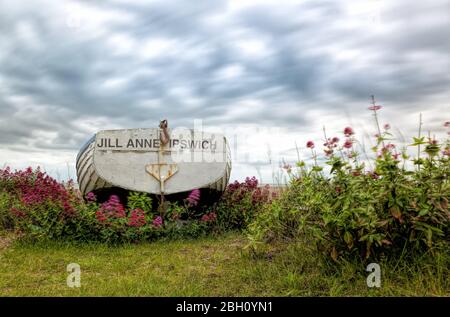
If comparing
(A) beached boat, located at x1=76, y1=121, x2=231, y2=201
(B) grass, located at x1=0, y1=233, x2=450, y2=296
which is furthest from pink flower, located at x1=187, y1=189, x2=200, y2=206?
(B) grass, located at x1=0, y1=233, x2=450, y2=296

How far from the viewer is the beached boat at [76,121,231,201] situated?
247 inches

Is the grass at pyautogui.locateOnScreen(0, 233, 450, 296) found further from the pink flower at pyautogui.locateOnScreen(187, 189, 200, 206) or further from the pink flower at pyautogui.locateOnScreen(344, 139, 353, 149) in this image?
the pink flower at pyautogui.locateOnScreen(344, 139, 353, 149)

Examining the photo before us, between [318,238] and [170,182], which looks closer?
[318,238]

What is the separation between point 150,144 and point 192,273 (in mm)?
2694

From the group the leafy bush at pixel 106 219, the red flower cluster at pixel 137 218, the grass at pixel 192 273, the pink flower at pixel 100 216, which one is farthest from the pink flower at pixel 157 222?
the pink flower at pixel 100 216

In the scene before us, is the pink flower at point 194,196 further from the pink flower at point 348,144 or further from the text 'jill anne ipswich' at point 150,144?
the pink flower at point 348,144

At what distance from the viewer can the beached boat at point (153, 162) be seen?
6285 mm

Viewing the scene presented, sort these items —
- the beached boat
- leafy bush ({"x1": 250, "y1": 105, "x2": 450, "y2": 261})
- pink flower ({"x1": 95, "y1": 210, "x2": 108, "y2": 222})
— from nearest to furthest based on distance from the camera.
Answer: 1. leafy bush ({"x1": 250, "y1": 105, "x2": 450, "y2": 261})
2. pink flower ({"x1": 95, "y1": 210, "x2": 108, "y2": 222})
3. the beached boat

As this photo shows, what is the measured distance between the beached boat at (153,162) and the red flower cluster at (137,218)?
1.50ft

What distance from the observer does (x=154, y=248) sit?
5559 mm

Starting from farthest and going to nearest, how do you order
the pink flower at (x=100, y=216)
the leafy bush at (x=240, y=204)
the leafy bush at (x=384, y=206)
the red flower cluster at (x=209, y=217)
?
the leafy bush at (x=240, y=204) → the red flower cluster at (x=209, y=217) → the pink flower at (x=100, y=216) → the leafy bush at (x=384, y=206)
